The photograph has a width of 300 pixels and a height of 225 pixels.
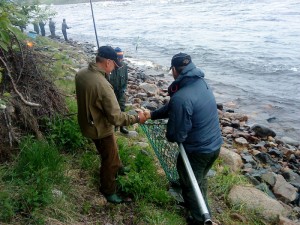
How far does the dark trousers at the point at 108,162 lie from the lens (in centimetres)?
357

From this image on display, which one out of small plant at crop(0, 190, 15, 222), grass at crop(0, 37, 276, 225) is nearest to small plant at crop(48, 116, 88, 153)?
grass at crop(0, 37, 276, 225)

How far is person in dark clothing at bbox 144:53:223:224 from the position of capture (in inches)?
131

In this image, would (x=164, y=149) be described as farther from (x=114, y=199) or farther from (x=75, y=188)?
(x=75, y=188)

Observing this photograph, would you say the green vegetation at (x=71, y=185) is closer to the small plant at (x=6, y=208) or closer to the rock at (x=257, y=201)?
the small plant at (x=6, y=208)

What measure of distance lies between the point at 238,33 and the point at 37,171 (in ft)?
72.0

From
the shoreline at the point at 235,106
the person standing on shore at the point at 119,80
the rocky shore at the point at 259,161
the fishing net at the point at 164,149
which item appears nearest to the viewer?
the fishing net at the point at 164,149

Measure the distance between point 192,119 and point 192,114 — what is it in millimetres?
66

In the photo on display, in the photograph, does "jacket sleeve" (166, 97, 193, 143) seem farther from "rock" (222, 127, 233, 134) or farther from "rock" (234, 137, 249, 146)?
"rock" (222, 127, 233, 134)

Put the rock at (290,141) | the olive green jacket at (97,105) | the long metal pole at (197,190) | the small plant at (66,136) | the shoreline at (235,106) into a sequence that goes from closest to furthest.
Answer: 1. the long metal pole at (197,190)
2. the olive green jacket at (97,105)
3. the small plant at (66,136)
4. the rock at (290,141)
5. the shoreline at (235,106)

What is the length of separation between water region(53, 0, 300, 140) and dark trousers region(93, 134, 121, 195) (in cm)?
698

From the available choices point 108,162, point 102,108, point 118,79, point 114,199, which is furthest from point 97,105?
point 118,79

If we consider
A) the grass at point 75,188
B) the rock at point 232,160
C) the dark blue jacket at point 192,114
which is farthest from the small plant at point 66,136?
the rock at point 232,160

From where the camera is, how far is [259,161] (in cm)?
687

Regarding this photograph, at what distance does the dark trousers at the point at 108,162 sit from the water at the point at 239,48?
6975 mm
